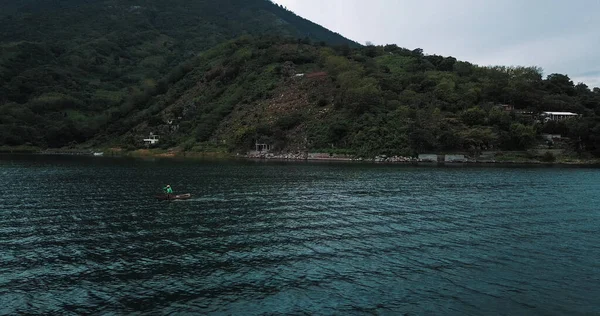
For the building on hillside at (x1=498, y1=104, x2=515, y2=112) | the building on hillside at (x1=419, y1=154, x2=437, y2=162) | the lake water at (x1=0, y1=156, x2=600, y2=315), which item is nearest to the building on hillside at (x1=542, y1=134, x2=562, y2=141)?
the building on hillside at (x1=498, y1=104, x2=515, y2=112)

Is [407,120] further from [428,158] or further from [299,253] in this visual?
[299,253]

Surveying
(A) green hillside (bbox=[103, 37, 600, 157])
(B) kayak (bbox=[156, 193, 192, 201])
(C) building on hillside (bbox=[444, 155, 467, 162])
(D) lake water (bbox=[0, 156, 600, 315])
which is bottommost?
(D) lake water (bbox=[0, 156, 600, 315])

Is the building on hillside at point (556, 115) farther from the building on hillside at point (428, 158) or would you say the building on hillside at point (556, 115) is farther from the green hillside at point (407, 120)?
the building on hillside at point (428, 158)

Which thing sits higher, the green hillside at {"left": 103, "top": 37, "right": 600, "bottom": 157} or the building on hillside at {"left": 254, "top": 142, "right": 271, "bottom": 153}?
the green hillside at {"left": 103, "top": 37, "right": 600, "bottom": 157}

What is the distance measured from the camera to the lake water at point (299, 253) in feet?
74.4

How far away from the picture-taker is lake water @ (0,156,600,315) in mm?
22688

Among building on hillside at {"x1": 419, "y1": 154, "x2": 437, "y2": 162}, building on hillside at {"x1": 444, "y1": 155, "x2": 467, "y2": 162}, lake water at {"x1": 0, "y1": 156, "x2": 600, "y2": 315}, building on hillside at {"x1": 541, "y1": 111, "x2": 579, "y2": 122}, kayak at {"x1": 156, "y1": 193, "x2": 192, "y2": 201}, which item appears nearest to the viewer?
lake water at {"x1": 0, "y1": 156, "x2": 600, "y2": 315}

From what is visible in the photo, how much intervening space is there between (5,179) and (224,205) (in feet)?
175

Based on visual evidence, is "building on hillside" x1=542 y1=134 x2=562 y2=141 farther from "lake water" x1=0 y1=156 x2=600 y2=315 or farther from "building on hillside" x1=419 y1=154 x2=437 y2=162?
"lake water" x1=0 y1=156 x2=600 y2=315

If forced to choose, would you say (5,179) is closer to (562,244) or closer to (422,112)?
(562,244)

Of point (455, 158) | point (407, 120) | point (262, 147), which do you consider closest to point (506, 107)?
point (407, 120)

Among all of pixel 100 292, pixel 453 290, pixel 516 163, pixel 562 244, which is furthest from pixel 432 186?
pixel 516 163

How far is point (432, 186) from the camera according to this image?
7406 cm

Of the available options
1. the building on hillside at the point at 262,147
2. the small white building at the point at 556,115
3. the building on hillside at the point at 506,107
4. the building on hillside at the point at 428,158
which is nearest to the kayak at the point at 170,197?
the building on hillside at the point at 428,158
